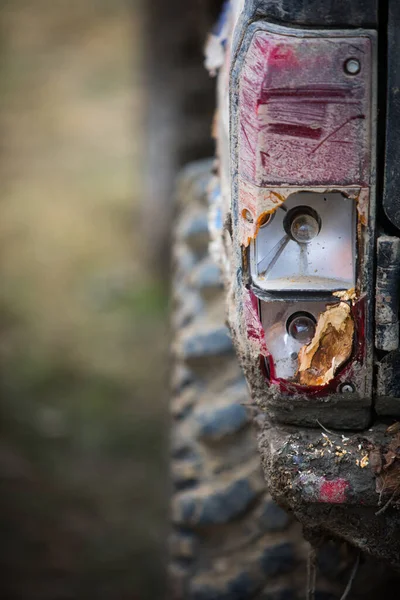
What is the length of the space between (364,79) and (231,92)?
0.25 meters

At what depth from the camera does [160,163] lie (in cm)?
400

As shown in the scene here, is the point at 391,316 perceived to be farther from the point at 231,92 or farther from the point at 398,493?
the point at 231,92

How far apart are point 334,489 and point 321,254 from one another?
470 millimetres

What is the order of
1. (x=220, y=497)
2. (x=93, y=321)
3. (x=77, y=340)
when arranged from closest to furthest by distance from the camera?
(x=220, y=497), (x=77, y=340), (x=93, y=321)

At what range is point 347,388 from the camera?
166 centimetres

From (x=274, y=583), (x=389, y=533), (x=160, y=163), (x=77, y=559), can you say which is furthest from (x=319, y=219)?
(x=160, y=163)

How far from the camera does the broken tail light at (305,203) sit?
1483 millimetres

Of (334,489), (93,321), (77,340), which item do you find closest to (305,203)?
(334,489)

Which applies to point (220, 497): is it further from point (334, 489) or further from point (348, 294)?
point (348, 294)

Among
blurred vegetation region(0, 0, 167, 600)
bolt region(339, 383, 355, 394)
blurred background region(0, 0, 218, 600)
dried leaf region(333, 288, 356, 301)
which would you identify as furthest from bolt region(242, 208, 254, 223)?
blurred vegetation region(0, 0, 167, 600)

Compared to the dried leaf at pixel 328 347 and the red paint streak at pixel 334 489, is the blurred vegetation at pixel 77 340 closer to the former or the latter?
the red paint streak at pixel 334 489

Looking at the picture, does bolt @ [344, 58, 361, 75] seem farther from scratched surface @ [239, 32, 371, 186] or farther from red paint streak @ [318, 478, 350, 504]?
red paint streak @ [318, 478, 350, 504]

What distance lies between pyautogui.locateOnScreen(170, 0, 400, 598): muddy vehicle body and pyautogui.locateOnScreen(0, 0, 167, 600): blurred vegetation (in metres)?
1.18

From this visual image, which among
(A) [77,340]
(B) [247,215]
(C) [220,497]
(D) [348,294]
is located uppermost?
(B) [247,215]
